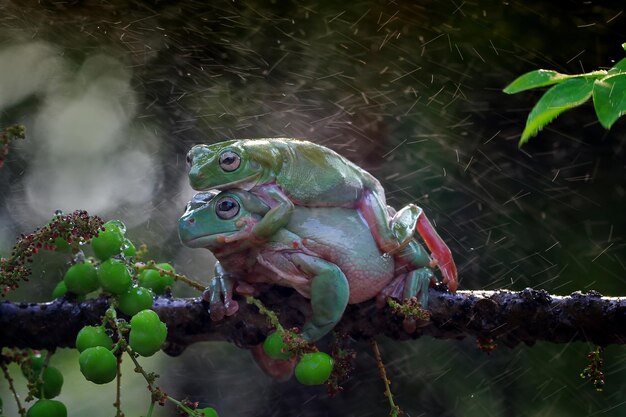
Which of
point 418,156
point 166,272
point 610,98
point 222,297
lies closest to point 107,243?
point 166,272

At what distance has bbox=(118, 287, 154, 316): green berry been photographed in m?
2.10

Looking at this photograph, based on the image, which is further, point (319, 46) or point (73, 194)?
point (73, 194)

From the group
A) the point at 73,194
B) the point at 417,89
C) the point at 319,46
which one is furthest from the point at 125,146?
the point at 417,89

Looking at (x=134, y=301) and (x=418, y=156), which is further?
(x=418, y=156)

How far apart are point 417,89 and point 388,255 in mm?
2447

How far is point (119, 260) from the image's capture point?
83.7 inches

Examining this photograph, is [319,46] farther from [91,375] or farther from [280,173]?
[91,375]

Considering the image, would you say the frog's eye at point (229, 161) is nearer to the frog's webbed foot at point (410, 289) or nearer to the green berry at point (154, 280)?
the green berry at point (154, 280)

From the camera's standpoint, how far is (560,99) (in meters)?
1.73

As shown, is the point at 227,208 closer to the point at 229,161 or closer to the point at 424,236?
the point at 229,161

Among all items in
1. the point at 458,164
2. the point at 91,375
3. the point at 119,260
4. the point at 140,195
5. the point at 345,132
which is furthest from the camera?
the point at 140,195

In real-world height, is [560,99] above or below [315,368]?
above

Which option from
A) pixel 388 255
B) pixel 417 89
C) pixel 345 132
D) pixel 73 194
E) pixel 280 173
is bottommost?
pixel 73 194

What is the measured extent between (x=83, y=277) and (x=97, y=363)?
0.37 meters
